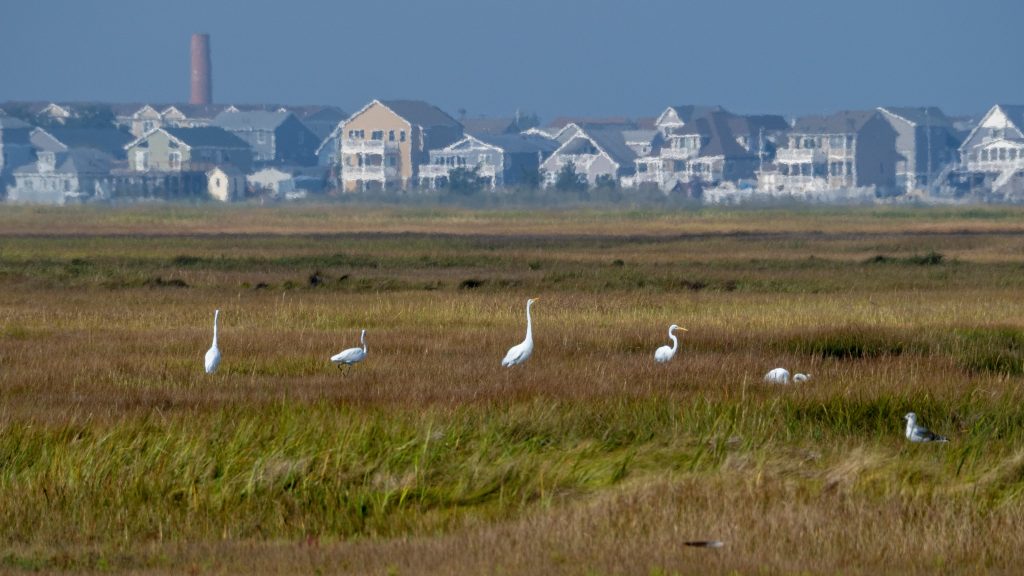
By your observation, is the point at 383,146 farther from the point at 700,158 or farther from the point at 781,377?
the point at 781,377

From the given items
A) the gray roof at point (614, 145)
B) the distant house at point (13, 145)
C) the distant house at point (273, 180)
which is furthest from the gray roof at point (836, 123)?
the distant house at point (13, 145)

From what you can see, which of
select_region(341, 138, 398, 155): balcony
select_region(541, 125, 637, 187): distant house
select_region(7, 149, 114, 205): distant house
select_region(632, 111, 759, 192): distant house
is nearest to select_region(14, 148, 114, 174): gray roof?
select_region(7, 149, 114, 205): distant house

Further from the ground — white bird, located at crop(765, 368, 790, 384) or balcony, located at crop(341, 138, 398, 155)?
balcony, located at crop(341, 138, 398, 155)

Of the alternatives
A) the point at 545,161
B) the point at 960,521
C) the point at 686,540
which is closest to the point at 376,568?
the point at 686,540

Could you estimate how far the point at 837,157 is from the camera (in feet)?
508

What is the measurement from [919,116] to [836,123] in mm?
19928

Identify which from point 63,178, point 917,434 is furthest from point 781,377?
point 63,178

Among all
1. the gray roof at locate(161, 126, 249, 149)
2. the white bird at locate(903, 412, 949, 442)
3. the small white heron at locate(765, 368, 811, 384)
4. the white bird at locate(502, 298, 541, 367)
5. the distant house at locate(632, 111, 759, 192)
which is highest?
the gray roof at locate(161, 126, 249, 149)

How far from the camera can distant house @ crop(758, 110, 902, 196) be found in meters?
154

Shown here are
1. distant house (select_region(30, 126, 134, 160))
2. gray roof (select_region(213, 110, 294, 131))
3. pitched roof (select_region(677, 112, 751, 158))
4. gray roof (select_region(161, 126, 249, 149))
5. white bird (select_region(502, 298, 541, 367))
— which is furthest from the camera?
gray roof (select_region(213, 110, 294, 131))

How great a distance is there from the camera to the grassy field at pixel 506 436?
41.5 feet

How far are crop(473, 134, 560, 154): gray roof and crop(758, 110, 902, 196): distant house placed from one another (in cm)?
2125

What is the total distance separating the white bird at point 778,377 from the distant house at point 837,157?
13194 centimetres

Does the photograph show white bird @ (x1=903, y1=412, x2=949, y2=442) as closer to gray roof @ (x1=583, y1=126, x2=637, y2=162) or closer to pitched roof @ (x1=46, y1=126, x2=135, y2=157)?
gray roof @ (x1=583, y1=126, x2=637, y2=162)
